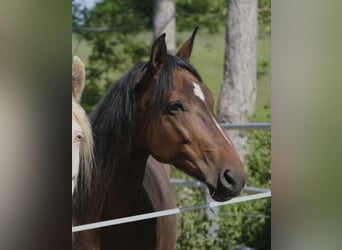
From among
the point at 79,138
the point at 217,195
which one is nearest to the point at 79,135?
the point at 79,138

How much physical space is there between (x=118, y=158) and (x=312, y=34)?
5.64 feet

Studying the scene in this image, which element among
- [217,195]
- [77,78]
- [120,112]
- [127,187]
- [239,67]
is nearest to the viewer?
[77,78]

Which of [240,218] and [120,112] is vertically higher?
[120,112]

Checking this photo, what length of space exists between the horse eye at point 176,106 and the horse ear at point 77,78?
19.0 inches

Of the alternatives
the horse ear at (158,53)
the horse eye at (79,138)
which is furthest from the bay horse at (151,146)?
the horse eye at (79,138)

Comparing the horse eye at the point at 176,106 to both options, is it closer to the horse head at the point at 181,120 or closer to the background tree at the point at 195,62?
the horse head at the point at 181,120

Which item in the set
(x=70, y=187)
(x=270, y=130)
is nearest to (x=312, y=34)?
(x=270, y=130)

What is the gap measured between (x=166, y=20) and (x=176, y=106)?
1.18 ft

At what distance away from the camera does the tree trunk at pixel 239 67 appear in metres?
3.21

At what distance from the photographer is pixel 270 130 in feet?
11.8

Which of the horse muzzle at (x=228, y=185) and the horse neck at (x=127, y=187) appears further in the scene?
the horse muzzle at (x=228, y=185)

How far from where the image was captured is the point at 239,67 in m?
3.31

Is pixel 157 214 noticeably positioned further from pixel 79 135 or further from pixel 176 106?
pixel 79 135

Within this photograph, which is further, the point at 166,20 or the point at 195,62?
the point at 195,62
